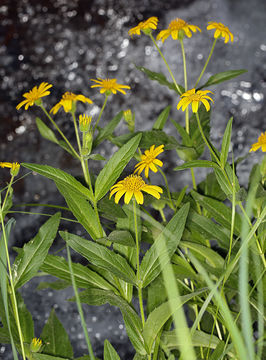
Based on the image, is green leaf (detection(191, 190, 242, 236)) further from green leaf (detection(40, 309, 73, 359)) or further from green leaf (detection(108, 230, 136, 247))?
green leaf (detection(40, 309, 73, 359))

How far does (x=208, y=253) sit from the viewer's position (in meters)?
0.62

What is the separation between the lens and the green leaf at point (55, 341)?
0.62m

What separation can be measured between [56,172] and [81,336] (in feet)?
2.43

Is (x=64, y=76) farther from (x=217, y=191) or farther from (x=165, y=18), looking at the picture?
(x=217, y=191)

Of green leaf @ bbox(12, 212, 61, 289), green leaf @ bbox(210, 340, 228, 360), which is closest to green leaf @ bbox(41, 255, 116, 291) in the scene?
green leaf @ bbox(12, 212, 61, 289)

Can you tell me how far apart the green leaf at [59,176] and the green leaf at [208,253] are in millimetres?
152

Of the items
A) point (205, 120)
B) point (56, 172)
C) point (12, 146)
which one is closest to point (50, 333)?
point (56, 172)

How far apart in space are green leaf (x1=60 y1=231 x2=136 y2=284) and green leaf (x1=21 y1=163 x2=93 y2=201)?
5 cm

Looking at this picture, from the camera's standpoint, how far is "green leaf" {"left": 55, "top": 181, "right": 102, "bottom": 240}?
20.9 inches

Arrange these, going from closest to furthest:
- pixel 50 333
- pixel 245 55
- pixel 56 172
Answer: pixel 56 172, pixel 50 333, pixel 245 55

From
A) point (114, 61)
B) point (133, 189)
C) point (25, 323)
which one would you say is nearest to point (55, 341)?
point (25, 323)

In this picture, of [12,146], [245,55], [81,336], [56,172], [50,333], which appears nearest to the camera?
[56,172]

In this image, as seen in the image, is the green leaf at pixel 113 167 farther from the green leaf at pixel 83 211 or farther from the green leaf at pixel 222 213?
the green leaf at pixel 222 213

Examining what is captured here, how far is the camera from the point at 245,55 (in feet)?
5.13
